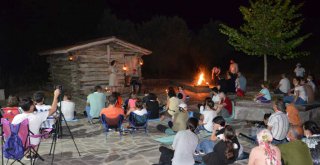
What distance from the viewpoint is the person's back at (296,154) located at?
5.93 meters

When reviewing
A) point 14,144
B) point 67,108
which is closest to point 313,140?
point 14,144

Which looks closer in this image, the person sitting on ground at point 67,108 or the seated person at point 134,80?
the person sitting on ground at point 67,108

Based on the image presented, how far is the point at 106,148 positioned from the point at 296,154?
17.6 feet

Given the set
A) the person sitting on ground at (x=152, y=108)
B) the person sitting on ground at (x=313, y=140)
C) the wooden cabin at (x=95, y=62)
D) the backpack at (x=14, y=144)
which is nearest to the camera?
the person sitting on ground at (x=313, y=140)

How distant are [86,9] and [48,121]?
118 feet

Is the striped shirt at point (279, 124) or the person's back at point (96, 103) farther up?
the person's back at point (96, 103)

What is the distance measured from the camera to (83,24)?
43.0 m

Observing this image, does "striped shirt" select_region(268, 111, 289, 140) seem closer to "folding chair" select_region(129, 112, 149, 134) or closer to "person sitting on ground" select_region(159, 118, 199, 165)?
"person sitting on ground" select_region(159, 118, 199, 165)

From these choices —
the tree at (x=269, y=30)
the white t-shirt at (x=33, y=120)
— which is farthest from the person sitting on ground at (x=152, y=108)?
the tree at (x=269, y=30)

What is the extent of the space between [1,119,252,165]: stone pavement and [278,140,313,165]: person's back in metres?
2.27

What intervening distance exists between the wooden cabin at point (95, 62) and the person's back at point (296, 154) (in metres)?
16.7

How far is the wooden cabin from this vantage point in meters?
21.5

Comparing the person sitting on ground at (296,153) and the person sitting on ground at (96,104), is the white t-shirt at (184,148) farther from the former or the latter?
the person sitting on ground at (96,104)

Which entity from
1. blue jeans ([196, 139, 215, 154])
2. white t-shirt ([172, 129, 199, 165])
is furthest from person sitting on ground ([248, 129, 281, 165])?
blue jeans ([196, 139, 215, 154])
